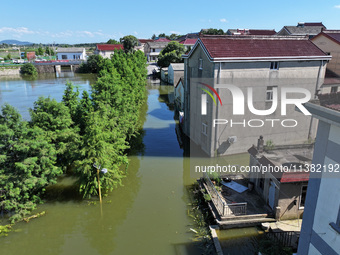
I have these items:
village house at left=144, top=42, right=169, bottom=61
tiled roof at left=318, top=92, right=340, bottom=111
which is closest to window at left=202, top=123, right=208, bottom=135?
tiled roof at left=318, top=92, right=340, bottom=111

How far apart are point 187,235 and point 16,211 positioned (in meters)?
7.59

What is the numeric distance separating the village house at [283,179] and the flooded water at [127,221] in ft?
12.2

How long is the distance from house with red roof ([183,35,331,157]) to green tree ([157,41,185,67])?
3418cm

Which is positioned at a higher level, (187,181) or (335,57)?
(335,57)

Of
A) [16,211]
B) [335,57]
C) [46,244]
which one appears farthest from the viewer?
[335,57]

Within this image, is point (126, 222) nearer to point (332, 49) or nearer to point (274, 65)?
point (274, 65)

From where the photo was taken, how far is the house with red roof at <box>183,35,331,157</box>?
15.4m

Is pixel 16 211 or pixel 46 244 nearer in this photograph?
pixel 46 244

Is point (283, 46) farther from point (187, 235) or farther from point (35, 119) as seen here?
point (35, 119)

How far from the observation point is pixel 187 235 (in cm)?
1031

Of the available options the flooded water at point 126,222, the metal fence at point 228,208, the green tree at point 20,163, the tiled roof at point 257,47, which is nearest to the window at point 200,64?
the tiled roof at point 257,47

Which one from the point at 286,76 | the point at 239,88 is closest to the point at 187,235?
the point at 239,88

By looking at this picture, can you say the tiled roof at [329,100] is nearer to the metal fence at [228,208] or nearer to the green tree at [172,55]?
the metal fence at [228,208]

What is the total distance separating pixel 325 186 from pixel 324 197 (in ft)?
0.84
